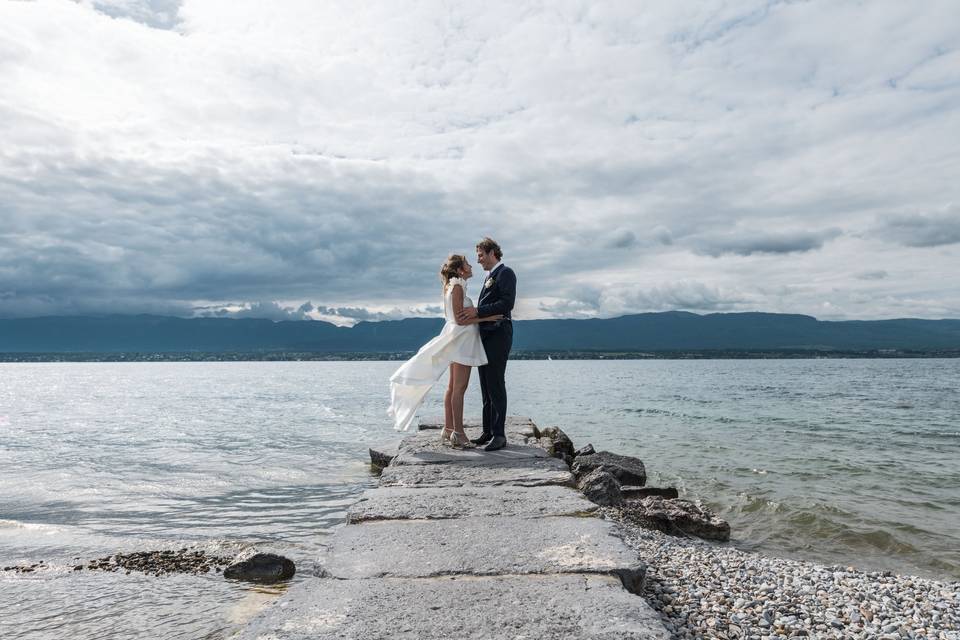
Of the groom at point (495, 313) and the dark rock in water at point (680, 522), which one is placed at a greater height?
the groom at point (495, 313)

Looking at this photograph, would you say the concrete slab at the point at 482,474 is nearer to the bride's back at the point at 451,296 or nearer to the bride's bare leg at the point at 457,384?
the bride's bare leg at the point at 457,384

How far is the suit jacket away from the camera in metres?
7.82

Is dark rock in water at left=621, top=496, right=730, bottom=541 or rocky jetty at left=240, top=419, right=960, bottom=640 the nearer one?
rocky jetty at left=240, top=419, right=960, bottom=640

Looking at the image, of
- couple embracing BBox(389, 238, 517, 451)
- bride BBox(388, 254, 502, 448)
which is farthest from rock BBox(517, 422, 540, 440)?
bride BBox(388, 254, 502, 448)

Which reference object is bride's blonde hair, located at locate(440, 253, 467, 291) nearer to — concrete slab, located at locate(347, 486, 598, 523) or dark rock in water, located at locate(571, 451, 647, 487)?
concrete slab, located at locate(347, 486, 598, 523)

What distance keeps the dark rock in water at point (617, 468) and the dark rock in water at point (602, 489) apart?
1749mm

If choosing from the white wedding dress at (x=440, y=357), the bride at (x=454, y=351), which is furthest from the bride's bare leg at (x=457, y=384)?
the white wedding dress at (x=440, y=357)

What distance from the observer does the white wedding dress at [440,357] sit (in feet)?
26.6

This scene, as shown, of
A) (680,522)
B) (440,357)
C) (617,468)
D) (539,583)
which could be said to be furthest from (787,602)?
(617,468)

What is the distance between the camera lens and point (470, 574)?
12.9 ft

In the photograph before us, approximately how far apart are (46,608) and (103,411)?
115 ft

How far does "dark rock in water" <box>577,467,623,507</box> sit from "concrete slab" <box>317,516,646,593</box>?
4290mm

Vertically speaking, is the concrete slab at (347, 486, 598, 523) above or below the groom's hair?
below

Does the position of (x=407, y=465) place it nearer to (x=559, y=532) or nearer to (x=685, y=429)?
(x=559, y=532)
